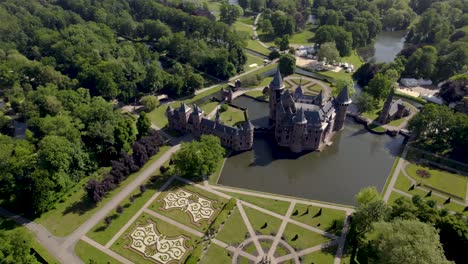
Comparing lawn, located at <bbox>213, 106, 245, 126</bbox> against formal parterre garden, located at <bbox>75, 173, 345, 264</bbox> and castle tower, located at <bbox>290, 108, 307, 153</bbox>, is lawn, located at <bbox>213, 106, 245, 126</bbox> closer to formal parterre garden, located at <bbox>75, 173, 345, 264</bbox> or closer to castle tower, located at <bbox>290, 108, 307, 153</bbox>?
castle tower, located at <bbox>290, 108, 307, 153</bbox>

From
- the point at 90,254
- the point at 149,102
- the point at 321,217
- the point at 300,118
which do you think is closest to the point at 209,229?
the point at 90,254

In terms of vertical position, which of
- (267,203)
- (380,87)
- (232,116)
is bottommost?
(267,203)

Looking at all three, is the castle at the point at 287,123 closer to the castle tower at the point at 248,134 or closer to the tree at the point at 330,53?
the castle tower at the point at 248,134

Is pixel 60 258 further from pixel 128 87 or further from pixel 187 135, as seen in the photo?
pixel 128 87

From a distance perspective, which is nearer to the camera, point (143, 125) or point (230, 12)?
point (143, 125)

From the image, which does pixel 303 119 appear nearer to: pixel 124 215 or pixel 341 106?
pixel 341 106

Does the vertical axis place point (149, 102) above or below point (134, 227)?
above

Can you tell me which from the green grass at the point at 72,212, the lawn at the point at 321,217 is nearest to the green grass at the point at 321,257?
the lawn at the point at 321,217
